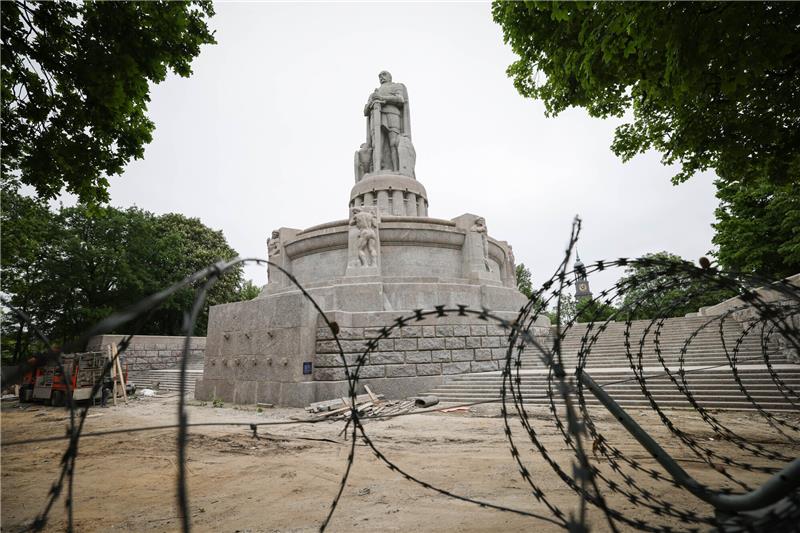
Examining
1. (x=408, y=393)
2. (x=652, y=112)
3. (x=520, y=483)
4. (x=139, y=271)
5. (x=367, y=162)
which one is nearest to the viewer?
(x=520, y=483)

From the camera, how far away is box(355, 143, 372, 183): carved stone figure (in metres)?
20.6

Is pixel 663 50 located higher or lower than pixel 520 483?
higher

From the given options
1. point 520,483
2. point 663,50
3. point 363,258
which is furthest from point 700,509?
point 363,258

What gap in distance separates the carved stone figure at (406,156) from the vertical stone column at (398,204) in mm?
1424

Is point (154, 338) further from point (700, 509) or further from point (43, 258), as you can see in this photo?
point (700, 509)

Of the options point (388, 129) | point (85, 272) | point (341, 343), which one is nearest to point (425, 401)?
point (341, 343)

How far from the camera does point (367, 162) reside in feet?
68.1

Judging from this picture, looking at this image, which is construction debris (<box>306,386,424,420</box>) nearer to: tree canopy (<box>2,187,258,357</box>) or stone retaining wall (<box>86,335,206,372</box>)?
stone retaining wall (<box>86,335,206,372</box>)

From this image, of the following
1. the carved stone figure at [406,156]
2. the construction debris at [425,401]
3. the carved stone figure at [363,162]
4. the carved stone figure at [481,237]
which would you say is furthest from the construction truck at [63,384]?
the carved stone figure at [406,156]

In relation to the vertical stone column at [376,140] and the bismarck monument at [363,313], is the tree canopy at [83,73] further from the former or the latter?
the vertical stone column at [376,140]

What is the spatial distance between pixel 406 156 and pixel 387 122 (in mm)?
2241

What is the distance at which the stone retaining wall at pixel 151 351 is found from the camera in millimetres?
20083

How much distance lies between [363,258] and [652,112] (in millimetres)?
8635

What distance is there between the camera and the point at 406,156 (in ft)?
65.8
